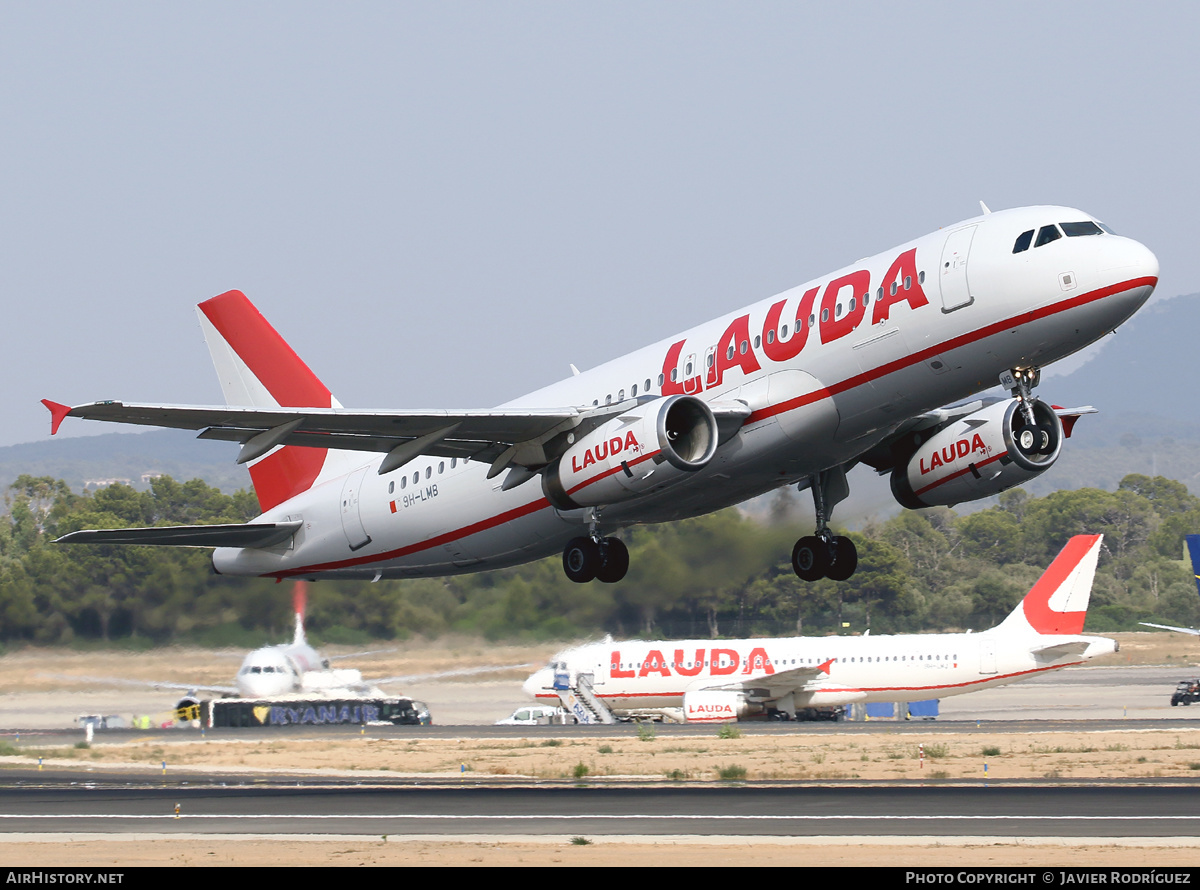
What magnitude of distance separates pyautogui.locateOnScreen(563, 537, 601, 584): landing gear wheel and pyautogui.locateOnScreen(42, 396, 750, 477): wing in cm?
186

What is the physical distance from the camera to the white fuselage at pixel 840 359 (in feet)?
84.0

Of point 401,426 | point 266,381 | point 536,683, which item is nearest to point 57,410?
point 401,426

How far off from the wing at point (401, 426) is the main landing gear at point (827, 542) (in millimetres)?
5548

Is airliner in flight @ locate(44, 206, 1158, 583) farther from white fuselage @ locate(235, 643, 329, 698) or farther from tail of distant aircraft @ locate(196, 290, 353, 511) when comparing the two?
white fuselage @ locate(235, 643, 329, 698)

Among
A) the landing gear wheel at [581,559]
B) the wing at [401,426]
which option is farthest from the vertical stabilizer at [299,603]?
the landing gear wheel at [581,559]

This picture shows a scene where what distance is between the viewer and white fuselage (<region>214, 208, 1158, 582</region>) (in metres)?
25.6

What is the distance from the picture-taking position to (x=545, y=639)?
1908 inches

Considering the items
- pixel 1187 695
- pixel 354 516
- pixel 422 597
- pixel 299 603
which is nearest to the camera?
pixel 354 516

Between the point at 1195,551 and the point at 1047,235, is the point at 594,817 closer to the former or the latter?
the point at 1047,235

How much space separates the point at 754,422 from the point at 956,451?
5.63 metres

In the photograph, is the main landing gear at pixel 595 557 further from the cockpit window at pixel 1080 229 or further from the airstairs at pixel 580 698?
the airstairs at pixel 580 698

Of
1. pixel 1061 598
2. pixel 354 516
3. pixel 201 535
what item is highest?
pixel 354 516

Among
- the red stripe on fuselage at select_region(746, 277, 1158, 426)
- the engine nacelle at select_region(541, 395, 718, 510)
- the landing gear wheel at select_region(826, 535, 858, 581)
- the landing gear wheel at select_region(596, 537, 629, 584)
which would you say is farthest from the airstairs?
the red stripe on fuselage at select_region(746, 277, 1158, 426)

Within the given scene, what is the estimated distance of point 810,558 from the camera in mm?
33594
